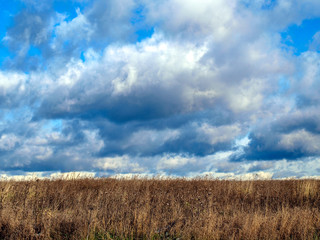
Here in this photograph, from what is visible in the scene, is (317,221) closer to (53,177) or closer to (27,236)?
(27,236)

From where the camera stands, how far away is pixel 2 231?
9.79 m

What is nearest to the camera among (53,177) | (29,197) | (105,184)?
(29,197)

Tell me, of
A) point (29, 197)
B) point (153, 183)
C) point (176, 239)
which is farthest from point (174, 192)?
point (176, 239)

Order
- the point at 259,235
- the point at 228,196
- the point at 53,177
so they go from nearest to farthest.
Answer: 1. the point at 259,235
2. the point at 228,196
3. the point at 53,177

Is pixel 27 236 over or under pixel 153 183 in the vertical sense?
under

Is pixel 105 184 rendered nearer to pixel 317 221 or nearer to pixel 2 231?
pixel 2 231

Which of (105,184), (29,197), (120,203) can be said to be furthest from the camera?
(105,184)

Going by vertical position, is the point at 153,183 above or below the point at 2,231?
above

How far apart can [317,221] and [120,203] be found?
7.82m

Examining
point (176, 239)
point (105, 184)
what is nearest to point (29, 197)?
point (105, 184)

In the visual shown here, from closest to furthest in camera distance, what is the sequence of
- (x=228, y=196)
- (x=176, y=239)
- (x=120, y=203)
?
(x=176, y=239) < (x=120, y=203) < (x=228, y=196)

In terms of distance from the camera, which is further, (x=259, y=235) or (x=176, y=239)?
(x=259, y=235)

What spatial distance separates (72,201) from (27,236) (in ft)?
20.1

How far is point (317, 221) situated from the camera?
10.6 metres
